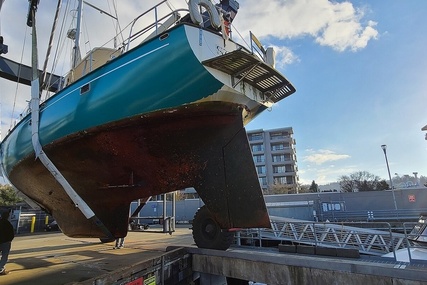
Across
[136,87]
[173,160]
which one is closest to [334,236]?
[173,160]

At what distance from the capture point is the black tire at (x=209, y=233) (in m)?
5.22

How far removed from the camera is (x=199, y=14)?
14.7ft

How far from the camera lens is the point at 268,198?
21875 millimetres

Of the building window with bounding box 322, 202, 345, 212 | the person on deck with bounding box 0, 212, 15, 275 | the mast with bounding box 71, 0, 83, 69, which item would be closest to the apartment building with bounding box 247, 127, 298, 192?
the building window with bounding box 322, 202, 345, 212

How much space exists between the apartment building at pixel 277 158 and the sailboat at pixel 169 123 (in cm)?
3921

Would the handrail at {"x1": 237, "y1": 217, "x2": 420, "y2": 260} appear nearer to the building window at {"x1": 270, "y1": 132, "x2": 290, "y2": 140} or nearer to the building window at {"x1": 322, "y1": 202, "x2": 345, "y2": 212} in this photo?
the building window at {"x1": 322, "y1": 202, "x2": 345, "y2": 212}

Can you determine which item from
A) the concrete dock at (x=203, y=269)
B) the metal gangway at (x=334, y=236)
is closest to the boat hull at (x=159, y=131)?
the concrete dock at (x=203, y=269)

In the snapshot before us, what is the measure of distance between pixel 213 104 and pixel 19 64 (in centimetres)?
972

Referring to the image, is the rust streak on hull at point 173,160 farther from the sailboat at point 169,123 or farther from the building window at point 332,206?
the building window at point 332,206

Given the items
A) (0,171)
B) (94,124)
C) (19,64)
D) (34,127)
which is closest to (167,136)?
(94,124)

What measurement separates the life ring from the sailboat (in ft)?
0.05

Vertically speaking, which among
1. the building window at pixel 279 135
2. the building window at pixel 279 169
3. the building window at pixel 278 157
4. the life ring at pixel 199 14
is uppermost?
the building window at pixel 279 135

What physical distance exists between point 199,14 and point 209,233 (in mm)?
3890

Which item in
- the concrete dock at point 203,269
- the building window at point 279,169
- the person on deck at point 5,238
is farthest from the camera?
the building window at point 279,169
